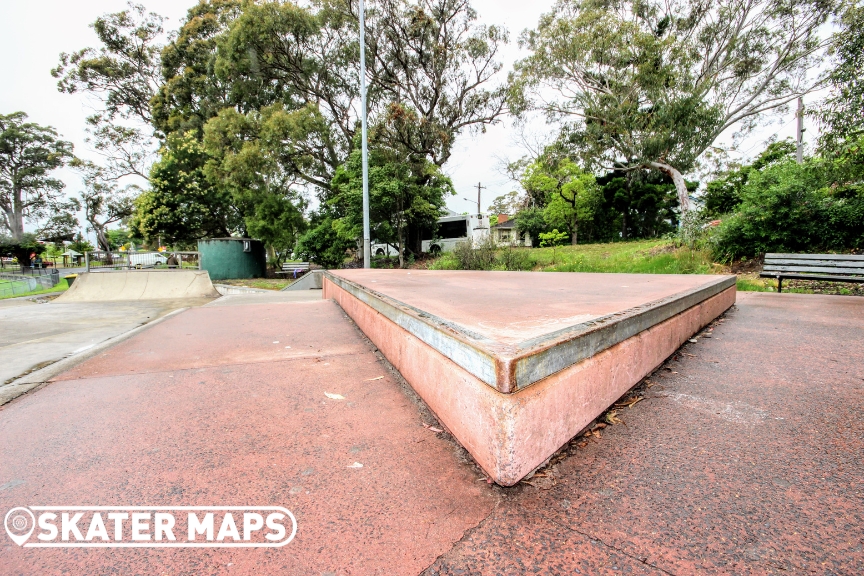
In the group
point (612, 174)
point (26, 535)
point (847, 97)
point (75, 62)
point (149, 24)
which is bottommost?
point (26, 535)

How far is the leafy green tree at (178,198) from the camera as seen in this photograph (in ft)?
73.1

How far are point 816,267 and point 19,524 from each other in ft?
29.8

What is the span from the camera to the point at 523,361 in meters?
1.25

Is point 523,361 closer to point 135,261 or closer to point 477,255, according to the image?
point 477,255

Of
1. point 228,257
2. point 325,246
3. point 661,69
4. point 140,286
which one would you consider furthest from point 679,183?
point 228,257

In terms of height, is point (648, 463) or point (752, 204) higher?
point (752, 204)

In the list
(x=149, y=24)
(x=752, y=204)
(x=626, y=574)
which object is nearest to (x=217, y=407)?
(x=626, y=574)

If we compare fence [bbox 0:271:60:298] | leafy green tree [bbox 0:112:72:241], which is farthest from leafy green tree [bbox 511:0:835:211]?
leafy green tree [bbox 0:112:72:241]

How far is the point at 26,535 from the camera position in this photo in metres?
1.20

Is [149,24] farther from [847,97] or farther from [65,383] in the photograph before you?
[847,97]

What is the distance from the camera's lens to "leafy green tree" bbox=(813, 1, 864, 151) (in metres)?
7.57

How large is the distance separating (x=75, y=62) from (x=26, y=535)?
35.6m

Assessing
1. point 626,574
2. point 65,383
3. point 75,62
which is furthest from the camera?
point 75,62

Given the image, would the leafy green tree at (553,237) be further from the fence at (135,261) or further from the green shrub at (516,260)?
the fence at (135,261)
